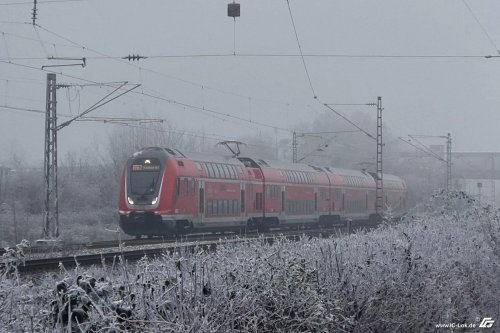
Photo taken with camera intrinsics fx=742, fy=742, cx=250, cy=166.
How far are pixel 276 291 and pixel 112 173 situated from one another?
5268 cm

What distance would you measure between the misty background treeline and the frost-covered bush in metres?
21.8

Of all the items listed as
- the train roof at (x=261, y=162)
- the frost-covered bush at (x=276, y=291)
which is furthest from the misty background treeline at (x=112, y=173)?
the frost-covered bush at (x=276, y=291)

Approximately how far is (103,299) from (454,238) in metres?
8.61

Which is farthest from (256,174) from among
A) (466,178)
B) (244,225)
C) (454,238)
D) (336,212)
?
(466,178)

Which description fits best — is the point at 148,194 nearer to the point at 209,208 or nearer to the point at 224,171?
the point at 209,208

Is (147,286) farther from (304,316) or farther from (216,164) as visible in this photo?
(216,164)

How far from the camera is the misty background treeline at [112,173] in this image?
41.6 meters

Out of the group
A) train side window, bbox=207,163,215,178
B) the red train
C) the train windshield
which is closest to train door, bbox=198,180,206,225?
the red train

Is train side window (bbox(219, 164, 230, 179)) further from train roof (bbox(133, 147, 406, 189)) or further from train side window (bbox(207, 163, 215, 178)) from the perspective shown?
train side window (bbox(207, 163, 215, 178))

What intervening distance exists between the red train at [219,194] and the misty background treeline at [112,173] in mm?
2798

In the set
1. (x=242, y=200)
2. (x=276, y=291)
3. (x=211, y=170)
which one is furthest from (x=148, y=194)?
(x=276, y=291)

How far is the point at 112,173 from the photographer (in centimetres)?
5900

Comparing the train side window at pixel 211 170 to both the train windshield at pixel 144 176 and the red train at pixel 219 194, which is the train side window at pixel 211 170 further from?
the train windshield at pixel 144 176

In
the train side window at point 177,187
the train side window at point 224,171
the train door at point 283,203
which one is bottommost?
the train door at point 283,203
